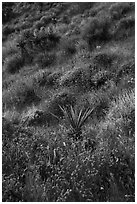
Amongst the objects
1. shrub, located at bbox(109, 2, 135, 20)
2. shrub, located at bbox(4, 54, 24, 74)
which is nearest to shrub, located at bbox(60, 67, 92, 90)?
shrub, located at bbox(4, 54, 24, 74)

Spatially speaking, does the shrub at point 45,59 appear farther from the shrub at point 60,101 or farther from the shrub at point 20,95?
the shrub at point 60,101

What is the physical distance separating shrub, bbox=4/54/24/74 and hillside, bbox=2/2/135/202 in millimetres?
40

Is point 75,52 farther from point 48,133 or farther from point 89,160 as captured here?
point 89,160

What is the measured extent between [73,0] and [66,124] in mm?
10280

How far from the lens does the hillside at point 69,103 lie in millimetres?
4160

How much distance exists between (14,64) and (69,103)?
185 inches

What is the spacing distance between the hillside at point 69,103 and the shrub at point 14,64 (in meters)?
0.04

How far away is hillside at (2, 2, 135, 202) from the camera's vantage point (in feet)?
13.6

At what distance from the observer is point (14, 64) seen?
11.5m

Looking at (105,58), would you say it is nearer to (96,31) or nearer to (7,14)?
(96,31)

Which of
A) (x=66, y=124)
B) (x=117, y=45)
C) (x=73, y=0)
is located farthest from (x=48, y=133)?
(x=73, y=0)

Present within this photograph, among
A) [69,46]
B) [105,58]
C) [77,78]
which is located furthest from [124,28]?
[77,78]

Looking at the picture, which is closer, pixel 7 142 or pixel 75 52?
pixel 7 142

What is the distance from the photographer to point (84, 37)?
1120 cm
